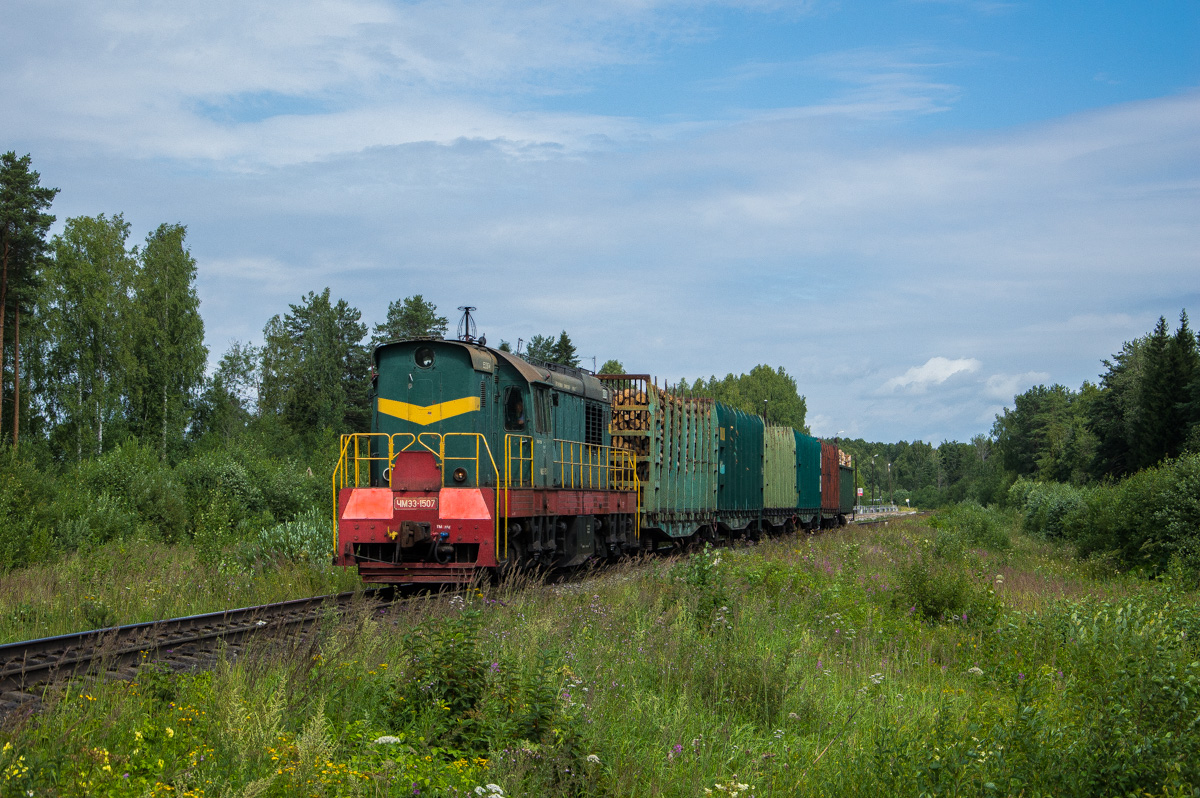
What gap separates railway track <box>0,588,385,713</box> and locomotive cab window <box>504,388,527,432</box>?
14.4ft

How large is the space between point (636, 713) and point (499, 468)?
736 centimetres

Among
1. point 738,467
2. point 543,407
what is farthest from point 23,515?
point 738,467

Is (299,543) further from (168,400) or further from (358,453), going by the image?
(168,400)

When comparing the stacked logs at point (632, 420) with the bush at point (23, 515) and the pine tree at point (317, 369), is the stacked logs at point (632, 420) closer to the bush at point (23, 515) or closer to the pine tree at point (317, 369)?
the bush at point (23, 515)

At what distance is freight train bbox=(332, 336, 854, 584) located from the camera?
12.8m

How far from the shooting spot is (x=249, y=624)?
9711mm

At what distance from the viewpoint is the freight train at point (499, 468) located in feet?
42.0

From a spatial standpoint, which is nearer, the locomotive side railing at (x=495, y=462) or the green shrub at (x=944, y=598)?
the green shrub at (x=944, y=598)

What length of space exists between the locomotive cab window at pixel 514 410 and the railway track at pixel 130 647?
4.38 meters

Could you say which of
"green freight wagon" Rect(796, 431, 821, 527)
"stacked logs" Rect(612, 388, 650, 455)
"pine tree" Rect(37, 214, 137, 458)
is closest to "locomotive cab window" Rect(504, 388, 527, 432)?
"stacked logs" Rect(612, 388, 650, 455)

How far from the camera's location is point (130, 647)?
26.5 feet

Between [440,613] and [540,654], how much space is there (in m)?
2.61

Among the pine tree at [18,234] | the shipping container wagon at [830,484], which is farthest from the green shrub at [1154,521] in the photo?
the pine tree at [18,234]

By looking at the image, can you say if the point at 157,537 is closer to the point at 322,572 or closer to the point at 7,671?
the point at 322,572
